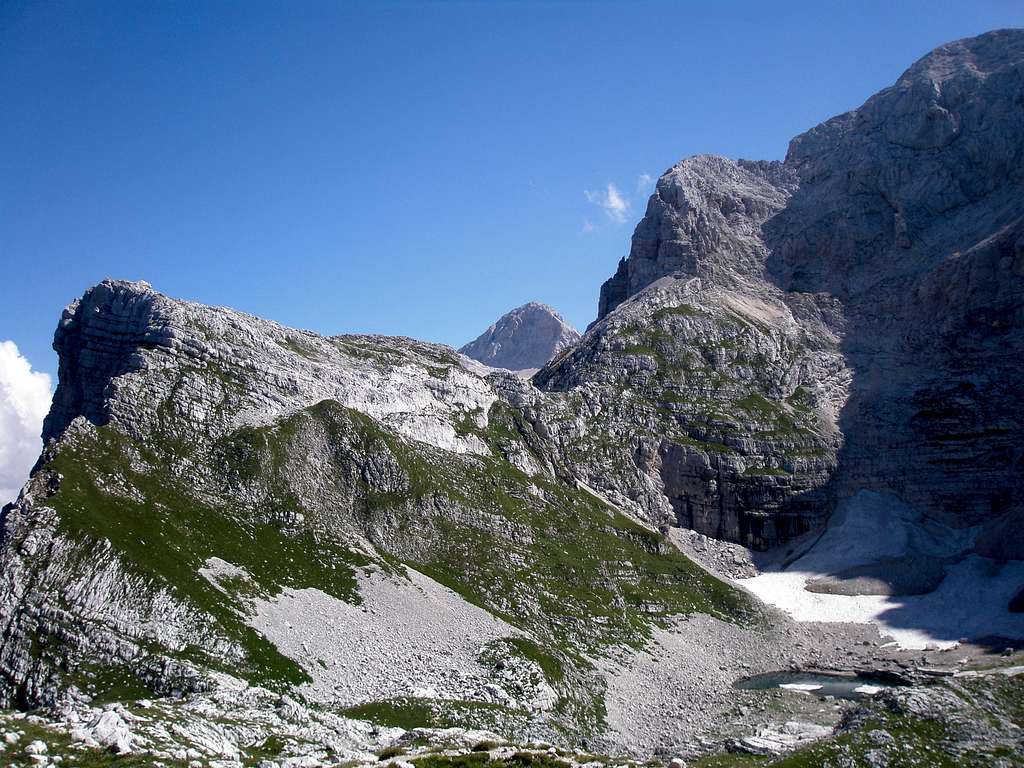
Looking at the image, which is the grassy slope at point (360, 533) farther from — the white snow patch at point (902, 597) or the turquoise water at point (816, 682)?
the white snow patch at point (902, 597)

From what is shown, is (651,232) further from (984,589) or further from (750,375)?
(984,589)

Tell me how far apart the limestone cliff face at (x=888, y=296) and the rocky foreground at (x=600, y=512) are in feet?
2.17

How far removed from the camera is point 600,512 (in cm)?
11350

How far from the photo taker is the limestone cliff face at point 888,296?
432 ft

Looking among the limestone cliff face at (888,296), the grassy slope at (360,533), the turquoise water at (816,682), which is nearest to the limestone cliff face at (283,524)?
the grassy slope at (360,533)

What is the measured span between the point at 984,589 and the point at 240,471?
96.2 meters

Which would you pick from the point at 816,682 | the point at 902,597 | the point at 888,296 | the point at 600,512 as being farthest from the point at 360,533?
the point at 888,296

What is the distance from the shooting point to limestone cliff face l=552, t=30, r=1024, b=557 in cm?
13162

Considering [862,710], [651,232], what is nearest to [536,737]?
[862,710]

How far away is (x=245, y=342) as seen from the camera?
331 feet

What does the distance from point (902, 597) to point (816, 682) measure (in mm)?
33022

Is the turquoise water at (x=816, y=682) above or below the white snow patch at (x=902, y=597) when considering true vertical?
below

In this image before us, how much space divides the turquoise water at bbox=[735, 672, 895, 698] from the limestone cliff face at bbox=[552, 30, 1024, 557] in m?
44.4

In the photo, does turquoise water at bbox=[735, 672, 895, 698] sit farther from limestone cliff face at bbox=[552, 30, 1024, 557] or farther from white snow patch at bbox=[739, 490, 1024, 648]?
limestone cliff face at bbox=[552, 30, 1024, 557]
